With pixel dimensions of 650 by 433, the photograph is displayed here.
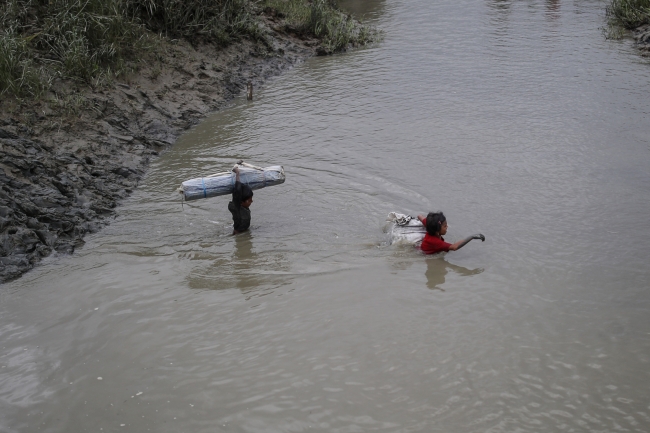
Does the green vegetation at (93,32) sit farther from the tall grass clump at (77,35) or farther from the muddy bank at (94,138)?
the muddy bank at (94,138)

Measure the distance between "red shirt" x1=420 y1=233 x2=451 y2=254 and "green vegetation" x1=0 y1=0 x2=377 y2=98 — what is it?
6480 millimetres

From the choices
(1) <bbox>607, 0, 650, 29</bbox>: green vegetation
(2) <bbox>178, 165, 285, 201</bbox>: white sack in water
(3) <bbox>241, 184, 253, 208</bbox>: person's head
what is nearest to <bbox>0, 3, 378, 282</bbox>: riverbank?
(2) <bbox>178, 165, 285, 201</bbox>: white sack in water

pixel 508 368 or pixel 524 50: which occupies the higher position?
pixel 524 50

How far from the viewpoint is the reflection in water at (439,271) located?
6.44m

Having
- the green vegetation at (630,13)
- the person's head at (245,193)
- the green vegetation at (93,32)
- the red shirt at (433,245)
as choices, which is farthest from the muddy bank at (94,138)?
the green vegetation at (630,13)

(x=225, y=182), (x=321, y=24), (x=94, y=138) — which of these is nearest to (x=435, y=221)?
(x=225, y=182)

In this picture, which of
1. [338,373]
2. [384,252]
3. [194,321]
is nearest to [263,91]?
[384,252]

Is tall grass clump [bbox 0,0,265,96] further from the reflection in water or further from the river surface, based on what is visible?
the reflection in water

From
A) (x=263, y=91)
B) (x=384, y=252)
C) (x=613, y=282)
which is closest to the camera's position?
(x=613, y=282)

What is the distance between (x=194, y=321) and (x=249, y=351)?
2.40 feet

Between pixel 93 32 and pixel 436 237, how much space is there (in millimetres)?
7690

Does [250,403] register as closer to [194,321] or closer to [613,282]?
[194,321]

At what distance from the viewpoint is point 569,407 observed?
4.60m

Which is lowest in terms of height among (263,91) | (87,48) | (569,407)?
(569,407)
